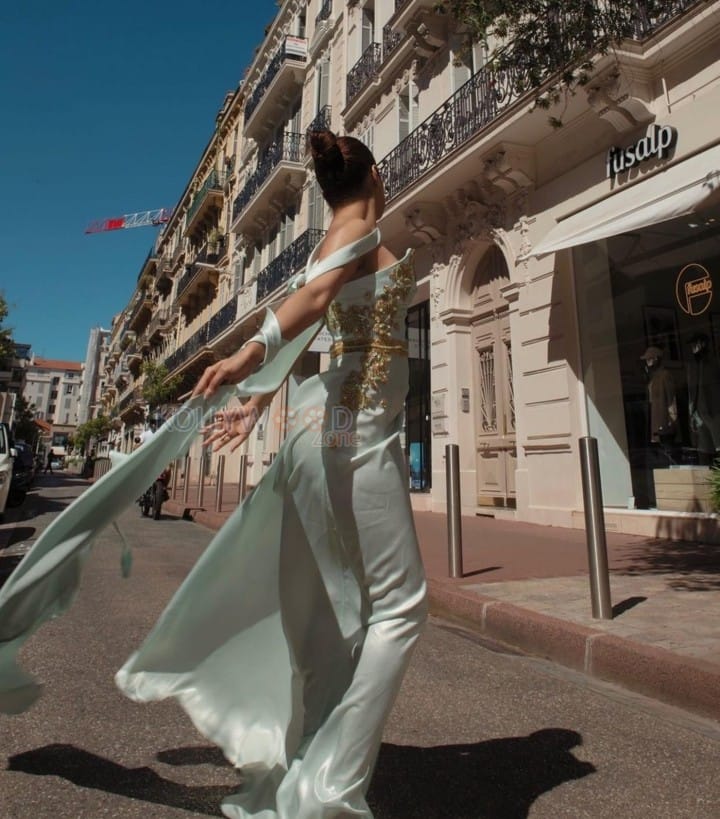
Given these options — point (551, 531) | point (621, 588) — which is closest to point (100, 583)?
point (621, 588)

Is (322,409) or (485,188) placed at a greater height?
(485,188)

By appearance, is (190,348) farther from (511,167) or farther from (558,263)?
(558,263)

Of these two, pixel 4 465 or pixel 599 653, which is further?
pixel 4 465

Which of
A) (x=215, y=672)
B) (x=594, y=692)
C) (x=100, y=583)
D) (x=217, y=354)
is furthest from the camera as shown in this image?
(x=217, y=354)

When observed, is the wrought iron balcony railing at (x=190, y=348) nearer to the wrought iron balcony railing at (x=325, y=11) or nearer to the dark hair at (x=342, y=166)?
the wrought iron balcony railing at (x=325, y=11)

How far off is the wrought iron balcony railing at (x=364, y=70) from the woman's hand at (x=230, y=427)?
14980mm

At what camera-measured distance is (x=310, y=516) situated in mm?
1611

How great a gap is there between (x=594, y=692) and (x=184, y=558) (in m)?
5.02

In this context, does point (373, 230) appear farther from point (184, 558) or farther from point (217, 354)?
point (217, 354)

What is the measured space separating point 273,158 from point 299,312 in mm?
Answer: 20964

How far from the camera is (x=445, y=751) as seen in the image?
2.07 meters

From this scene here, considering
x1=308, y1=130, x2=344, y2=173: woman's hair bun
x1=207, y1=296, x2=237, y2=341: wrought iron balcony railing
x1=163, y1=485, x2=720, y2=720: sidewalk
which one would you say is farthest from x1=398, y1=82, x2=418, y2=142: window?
x1=308, y1=130, x2=344, y2=173: woman's hair bun

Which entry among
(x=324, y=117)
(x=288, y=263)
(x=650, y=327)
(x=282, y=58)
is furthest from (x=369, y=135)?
(x=650, y=327)

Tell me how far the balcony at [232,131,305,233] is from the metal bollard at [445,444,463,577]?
640 inches
